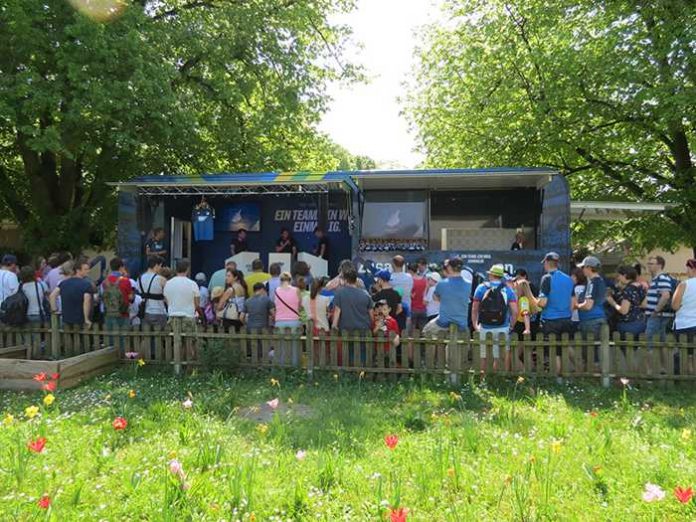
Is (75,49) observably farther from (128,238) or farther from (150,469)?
(150,469)

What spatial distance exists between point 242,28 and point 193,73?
1930mm

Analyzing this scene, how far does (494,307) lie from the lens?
22.9 ft

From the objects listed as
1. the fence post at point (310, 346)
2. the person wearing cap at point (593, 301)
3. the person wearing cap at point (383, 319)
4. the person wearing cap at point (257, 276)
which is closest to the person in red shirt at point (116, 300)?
the person wearing cap at point (257, 276)

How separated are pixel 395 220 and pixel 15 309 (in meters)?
7.05

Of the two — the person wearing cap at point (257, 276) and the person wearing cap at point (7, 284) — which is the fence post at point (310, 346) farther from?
the person wearing cap at point (7, 284)

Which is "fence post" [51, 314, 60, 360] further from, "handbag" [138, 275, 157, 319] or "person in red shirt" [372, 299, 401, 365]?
"person in red shirt" [372, 299, 401, 365]

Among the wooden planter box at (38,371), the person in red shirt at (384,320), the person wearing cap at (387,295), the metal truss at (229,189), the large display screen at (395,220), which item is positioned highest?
the metal truss at (229,189)

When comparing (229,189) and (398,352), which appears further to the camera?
(229,189)

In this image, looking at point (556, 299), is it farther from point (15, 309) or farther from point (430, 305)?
point (15, 309)

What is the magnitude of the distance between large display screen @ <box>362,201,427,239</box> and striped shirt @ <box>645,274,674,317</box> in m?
5.04

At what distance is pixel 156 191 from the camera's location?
1180 centimetres

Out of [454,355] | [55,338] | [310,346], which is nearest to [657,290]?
[454,355]

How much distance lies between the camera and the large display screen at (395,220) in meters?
11.7

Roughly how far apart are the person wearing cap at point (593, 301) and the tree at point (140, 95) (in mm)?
9534
